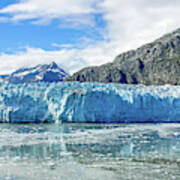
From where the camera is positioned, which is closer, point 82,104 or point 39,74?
point 82,104

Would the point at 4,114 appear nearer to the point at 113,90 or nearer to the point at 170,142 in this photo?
the point at 113,90

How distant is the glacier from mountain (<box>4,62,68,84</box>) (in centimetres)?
6899

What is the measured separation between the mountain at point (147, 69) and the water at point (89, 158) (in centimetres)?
4259

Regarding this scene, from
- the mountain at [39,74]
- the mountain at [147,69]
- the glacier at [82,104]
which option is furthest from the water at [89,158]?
the mountain at [39,74]

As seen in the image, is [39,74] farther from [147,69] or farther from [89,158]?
[89,158]

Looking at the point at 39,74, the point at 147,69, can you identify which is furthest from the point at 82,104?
the point at 39,74

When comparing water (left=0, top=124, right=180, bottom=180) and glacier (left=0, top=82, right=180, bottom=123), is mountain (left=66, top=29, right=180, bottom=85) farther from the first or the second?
water (left=0, top=124, right=180, bottom=180)

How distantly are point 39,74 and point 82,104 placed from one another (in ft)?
246

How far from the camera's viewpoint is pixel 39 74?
94.8 meters

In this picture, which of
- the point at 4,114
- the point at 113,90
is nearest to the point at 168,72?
the point at 113,90

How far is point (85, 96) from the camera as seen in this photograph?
2162 centimetres

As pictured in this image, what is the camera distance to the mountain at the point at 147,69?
5631cm

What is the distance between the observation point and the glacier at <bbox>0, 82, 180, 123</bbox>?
21.6m

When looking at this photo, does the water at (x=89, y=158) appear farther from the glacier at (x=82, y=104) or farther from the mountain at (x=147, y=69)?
the mountain at (x=147, y=69)
